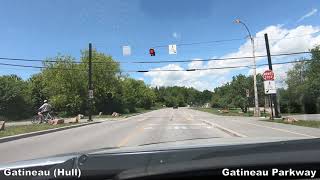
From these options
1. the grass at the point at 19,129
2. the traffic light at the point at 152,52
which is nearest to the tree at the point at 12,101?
the traffic light at the point at 152,52

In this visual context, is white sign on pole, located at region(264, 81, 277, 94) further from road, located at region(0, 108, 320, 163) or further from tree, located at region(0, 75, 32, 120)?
tree, located at region(0, 75, 32, 120)

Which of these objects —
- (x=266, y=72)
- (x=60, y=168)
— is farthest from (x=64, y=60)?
(x=60, y=168)

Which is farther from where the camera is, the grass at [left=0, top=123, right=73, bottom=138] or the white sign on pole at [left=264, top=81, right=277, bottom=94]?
the white sign on pole at [left=264, top=81, right=277, bottom=94]

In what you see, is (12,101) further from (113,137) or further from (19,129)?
(113,137)

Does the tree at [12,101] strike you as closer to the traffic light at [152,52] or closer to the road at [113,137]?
the traffic light at [152,52]

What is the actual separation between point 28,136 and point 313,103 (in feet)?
192

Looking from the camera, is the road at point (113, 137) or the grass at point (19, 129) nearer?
the road at point (113, 137)

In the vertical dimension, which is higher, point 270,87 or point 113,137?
point 270,87

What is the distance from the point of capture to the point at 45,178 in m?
3.05

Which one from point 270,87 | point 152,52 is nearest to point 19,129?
point 270,87

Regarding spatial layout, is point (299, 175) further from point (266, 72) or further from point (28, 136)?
point (266, 72)

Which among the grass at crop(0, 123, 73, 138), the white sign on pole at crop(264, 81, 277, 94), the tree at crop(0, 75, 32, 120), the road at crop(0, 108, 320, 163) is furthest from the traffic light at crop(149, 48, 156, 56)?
the tree at crop(0, 75, 32, 120)

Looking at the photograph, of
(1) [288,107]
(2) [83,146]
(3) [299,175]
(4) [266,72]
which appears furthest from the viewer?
(1) [288,107]

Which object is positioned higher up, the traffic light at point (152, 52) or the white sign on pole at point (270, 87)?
the traffic light at point (152, 52)
